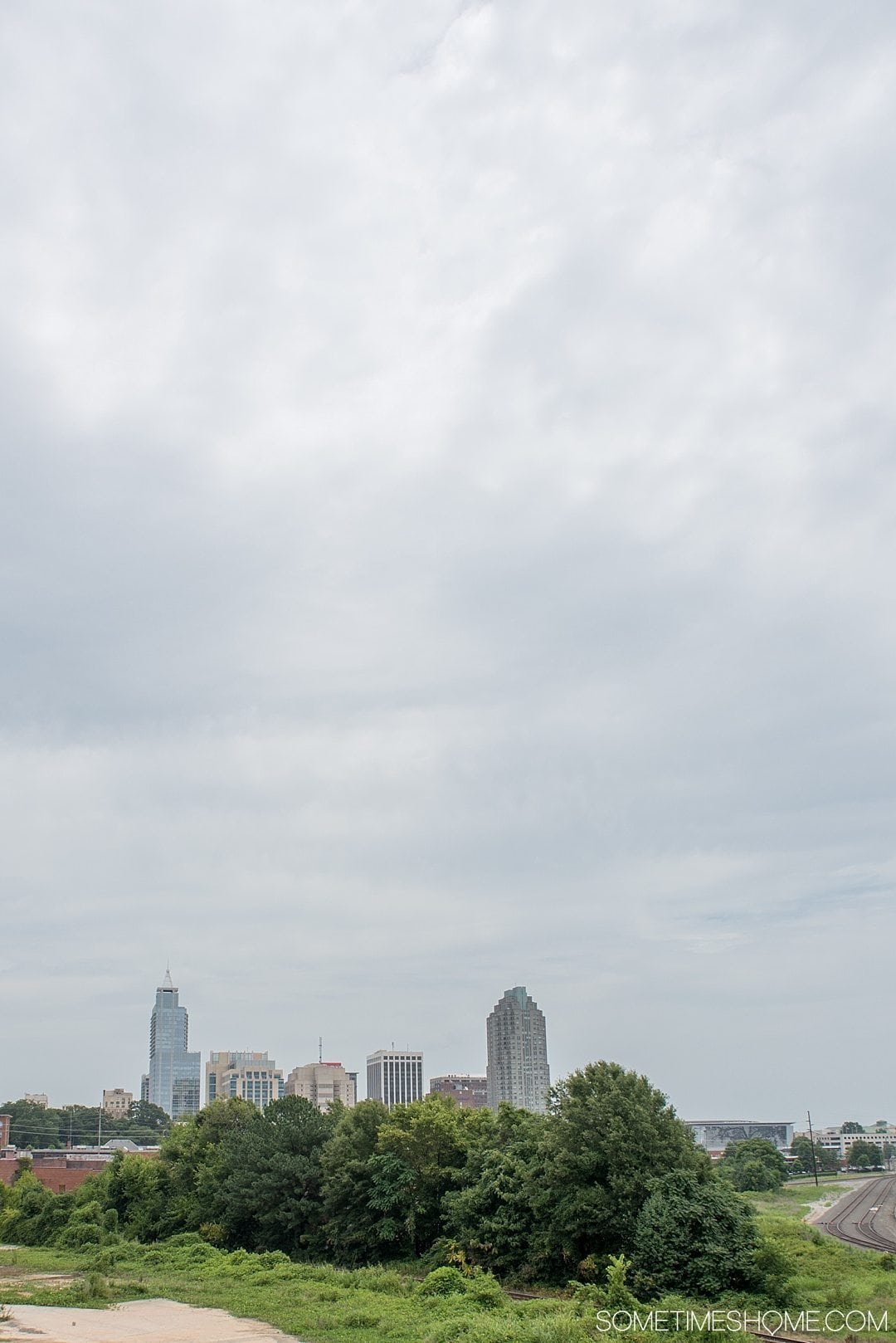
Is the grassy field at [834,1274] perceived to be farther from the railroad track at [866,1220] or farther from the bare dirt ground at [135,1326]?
the bare dirt ground at [135,1326]

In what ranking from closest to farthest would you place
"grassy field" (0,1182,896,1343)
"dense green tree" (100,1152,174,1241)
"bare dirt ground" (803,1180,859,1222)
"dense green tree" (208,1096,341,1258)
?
"grassy field" (0,1182,896,1343) < "dense green tree" (208,1096,341,1258) < "dense green tree" (100,1152,174,1241) < "bare dirt ground" (803,1180,859,1222)

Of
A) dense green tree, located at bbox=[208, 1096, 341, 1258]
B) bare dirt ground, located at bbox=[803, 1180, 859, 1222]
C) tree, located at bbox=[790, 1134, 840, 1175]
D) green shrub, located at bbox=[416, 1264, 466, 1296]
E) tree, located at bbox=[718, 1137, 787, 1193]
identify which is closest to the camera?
green shrub, located at bbox=[416, 1264, 466, 1296]

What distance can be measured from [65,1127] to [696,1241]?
16441cm

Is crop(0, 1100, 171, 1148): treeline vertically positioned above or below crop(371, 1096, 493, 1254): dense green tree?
below

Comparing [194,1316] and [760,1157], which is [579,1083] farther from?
[760,1157]

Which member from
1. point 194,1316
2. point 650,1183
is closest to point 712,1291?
point 650,1183

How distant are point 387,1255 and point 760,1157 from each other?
4028 inches

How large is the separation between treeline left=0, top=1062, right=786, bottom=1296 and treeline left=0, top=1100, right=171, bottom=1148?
92944mm

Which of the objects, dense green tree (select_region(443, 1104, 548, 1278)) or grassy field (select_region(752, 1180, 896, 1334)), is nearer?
grassy field (select_region(752, 1180, 896, 1334))

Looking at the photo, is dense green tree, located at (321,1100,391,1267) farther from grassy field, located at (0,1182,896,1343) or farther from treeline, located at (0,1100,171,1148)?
treeline, located at (0,1100,171,1148)

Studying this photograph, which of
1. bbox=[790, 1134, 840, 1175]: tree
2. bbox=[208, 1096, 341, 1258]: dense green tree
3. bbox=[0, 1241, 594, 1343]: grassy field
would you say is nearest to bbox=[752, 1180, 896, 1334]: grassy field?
bbox=[0, 1241, 594, 1343]: grassy field

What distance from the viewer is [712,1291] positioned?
28.2 meters

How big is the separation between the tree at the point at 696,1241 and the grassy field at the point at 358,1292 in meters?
1.22

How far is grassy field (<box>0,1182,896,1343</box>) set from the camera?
959 inches
